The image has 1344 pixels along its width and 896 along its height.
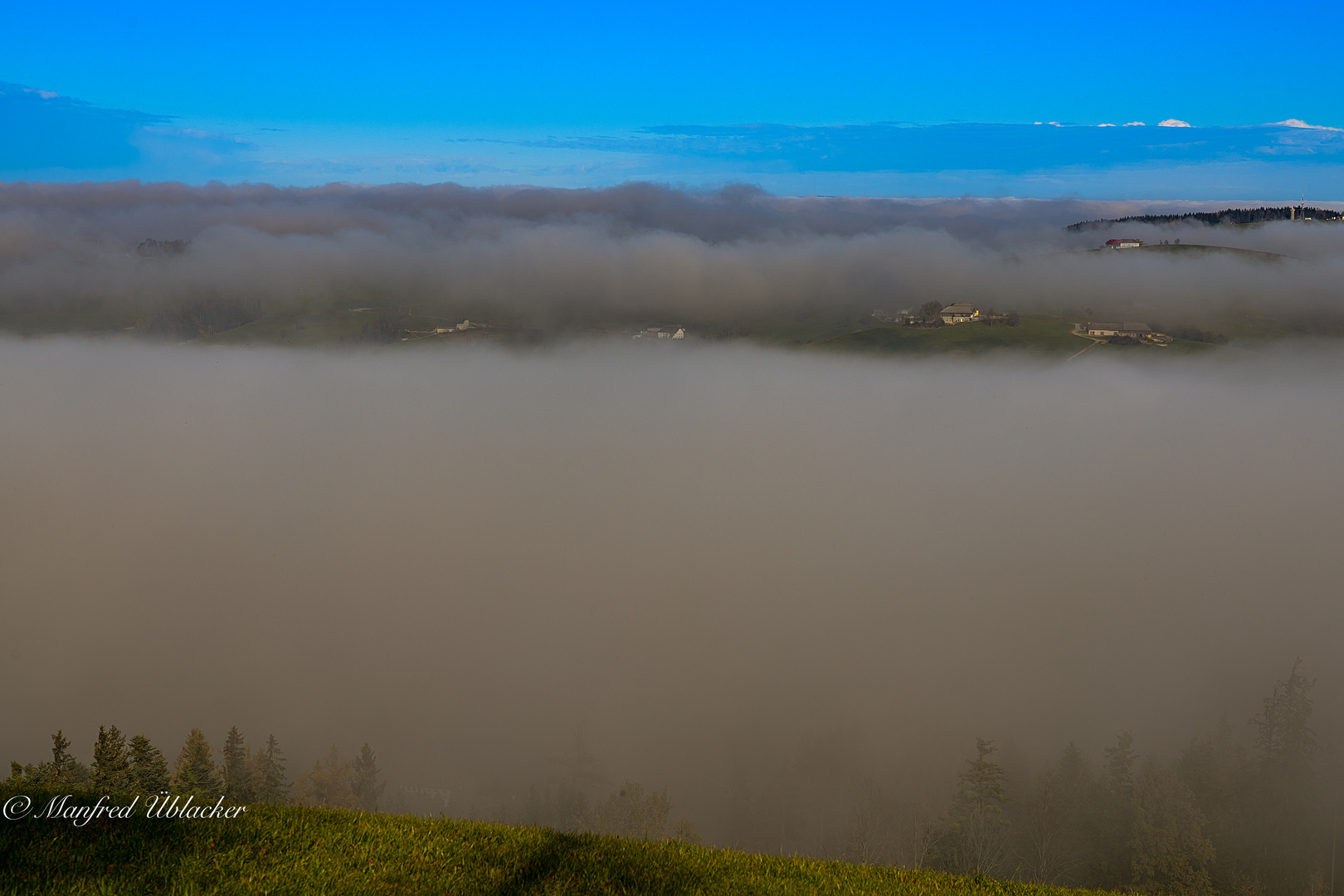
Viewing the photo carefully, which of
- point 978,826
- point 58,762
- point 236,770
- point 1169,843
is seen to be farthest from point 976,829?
point 58,762

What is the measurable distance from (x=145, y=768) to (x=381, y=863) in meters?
32.8

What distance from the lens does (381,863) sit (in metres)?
8.30

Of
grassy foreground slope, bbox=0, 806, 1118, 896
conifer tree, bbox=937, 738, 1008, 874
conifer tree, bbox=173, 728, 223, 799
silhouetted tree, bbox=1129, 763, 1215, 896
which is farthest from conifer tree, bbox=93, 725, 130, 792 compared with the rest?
silhouetted tree, bbox=1129, 763, 1215, 896

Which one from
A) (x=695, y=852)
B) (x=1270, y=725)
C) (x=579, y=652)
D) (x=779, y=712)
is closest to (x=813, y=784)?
(x=779, y=712)

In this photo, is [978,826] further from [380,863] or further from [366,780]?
[380,863]

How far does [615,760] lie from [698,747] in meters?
16.2

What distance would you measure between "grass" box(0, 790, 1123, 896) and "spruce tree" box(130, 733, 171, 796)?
89.6 ft

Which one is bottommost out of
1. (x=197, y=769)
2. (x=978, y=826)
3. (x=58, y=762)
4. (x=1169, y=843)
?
(x=1169, y=843)

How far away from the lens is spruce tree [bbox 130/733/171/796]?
103 ft

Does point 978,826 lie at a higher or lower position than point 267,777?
lower

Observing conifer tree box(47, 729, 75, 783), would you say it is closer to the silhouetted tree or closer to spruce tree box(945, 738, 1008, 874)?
spruce tree box(945, 738, 1008, 874)

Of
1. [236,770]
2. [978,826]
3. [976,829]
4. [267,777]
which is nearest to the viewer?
[236,770]

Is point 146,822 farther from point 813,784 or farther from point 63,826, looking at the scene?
point 813,784

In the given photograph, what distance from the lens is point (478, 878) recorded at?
8.16 metres
